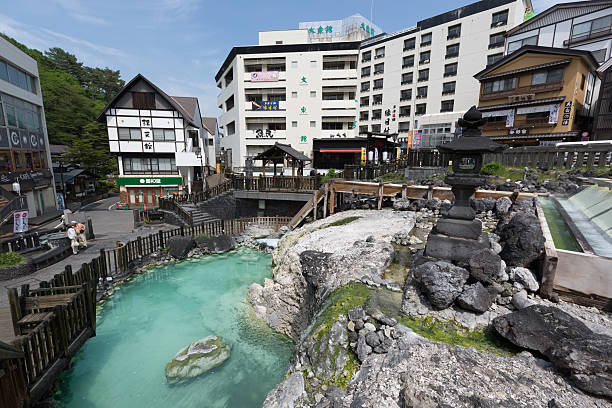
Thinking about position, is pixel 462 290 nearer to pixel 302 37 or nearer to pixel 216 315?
pixel 216 315

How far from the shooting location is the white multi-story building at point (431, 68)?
30.4 metres

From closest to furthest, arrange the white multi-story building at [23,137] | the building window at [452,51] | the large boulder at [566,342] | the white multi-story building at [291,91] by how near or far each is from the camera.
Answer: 1. the large boulder at [566,342]
2. the white multi-story building at [23,137]
3. the building window at [452,51]
4. the white multi-story building at [291,91]

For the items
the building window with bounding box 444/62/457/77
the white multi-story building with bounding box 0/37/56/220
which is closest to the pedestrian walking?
the white multi-story building with bounding box 0/37/56/220

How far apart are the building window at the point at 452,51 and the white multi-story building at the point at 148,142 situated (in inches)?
1295

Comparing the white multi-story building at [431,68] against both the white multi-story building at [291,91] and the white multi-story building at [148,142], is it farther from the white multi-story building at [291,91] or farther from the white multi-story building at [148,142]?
the white multi-story building at [148,142]

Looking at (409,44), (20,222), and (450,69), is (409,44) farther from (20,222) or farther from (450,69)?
(20,222)

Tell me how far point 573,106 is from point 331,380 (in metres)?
31.2

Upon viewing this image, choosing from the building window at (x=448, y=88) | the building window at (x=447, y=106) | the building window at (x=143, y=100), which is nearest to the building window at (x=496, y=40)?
the building window at (x=448, y=88)

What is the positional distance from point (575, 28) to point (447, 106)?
40.7ft

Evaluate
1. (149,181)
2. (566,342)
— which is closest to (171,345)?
(566,342)

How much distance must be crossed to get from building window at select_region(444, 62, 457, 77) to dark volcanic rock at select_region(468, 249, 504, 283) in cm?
3662

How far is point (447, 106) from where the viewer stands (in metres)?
34.3

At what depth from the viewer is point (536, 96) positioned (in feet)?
79.6

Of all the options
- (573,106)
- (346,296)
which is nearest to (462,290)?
(346,296)
